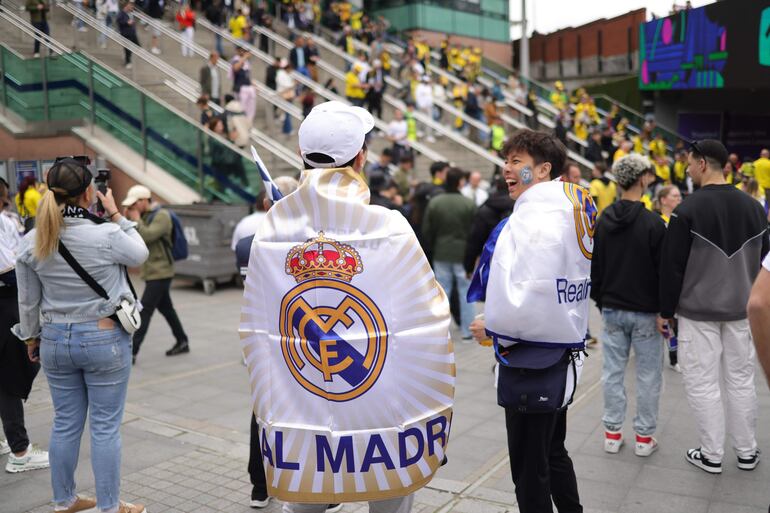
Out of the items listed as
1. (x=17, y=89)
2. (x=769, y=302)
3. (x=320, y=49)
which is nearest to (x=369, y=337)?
(x=769, y=302)

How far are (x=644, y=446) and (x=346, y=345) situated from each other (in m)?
3.11

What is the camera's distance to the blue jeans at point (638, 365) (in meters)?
4.76

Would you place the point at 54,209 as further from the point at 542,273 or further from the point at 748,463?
the point at 748,463

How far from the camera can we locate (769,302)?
2330mm

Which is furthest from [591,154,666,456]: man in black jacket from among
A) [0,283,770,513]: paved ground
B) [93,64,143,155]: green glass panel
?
[93,64,143,155]: green glass panel

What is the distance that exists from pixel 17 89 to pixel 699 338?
43.8 ft

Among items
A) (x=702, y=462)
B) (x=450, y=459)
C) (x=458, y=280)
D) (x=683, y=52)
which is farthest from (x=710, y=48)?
(x=450, y=459)

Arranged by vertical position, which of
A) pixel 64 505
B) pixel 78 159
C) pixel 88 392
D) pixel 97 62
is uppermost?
pixel 97 62

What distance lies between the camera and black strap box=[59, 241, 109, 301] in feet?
11.7

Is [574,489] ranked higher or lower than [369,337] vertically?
lower

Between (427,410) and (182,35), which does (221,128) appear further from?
(427,410)

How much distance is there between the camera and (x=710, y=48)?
20.4 meters

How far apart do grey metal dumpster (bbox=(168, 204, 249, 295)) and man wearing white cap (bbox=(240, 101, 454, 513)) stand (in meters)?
9.05

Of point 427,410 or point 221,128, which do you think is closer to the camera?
point 427,410
